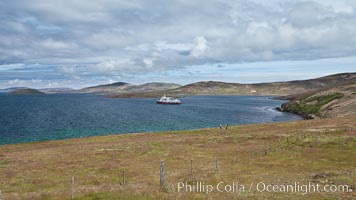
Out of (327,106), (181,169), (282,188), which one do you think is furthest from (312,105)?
(282,188)

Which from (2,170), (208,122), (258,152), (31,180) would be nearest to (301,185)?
(258,152)

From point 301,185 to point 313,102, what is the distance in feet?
493

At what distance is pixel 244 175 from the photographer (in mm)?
28328

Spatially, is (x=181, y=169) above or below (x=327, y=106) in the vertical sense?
below

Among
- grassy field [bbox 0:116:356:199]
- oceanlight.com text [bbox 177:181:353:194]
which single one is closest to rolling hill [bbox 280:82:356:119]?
grassy field [bbox 0:116:356:199]

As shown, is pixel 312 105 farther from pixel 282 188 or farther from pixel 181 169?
pixel 282 188

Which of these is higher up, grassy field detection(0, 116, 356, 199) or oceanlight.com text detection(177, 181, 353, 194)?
A: oceanlight.com text detection(177, 181, 353, 194)

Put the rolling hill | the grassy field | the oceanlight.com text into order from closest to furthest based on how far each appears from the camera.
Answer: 1. the oceanlight.com text
2. the grassy field
3. the rolling hill

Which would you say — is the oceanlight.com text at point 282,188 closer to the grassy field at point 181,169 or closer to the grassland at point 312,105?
the grassy field at point 181,169

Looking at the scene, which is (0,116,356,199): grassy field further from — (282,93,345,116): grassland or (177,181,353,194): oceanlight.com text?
(282,93,345,116): grassland

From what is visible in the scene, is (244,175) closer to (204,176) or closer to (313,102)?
(204,176)

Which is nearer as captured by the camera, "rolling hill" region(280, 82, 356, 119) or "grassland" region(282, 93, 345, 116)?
"rolling hill" region(280, 82, 356, 119)

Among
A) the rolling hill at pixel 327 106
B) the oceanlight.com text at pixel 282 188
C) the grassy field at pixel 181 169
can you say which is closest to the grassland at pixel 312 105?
the rolling hill at pixel 327 106

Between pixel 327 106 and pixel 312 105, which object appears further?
pixel 312 105
